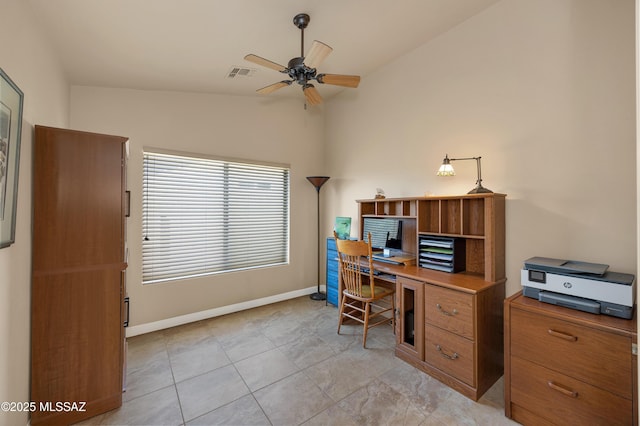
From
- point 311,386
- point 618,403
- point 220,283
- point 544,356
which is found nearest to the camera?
point 618,403

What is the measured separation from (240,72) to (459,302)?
9.84ft

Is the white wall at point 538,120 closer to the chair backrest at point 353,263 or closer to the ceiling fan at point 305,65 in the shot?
the chair backrest at point 353,263

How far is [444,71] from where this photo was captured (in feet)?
9.30

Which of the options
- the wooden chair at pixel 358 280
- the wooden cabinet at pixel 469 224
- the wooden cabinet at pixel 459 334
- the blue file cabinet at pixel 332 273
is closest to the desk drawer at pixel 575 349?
the wooden cabinet at pixel 459 334

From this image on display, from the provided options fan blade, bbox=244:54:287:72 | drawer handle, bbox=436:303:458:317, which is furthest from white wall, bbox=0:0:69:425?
drawer handle, bbox=436:303:458:317

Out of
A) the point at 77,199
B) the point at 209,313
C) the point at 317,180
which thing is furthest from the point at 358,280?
the point at 77,199

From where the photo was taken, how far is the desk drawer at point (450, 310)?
2.05 metres

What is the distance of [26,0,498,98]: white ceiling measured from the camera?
190 cm

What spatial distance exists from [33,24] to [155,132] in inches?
55.4

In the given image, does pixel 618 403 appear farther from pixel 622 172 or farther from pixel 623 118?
pixel 623 118

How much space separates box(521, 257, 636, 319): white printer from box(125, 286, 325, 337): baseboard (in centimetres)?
301

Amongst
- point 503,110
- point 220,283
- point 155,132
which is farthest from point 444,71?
point 220,283

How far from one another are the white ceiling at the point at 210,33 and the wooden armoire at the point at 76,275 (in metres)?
0.84

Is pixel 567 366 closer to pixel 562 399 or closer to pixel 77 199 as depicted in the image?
pixel 562 399
